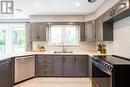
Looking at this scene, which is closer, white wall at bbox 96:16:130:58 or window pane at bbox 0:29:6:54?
white wall at bbox 96:16:130:58

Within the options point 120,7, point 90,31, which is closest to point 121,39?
point 120,7

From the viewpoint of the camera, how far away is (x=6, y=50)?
826 cm

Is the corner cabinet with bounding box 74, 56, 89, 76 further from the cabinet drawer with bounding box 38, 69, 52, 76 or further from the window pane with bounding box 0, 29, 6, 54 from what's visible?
the window pane with bounding box 0, 29, 6, 54

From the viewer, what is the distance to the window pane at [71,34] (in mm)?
7195

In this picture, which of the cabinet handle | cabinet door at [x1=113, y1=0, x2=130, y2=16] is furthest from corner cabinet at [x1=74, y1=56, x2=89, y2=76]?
the cabinet handle

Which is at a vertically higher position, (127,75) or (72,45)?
(72,45)

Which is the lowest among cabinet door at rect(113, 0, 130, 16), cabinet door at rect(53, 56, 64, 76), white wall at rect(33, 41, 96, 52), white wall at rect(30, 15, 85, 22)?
cabinet door at rect(53, 56, 64, 76)

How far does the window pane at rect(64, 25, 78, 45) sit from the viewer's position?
7195 millimetres

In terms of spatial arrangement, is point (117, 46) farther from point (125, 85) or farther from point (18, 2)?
point (18, 2)

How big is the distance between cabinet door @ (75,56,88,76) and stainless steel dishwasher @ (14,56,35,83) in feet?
5.00

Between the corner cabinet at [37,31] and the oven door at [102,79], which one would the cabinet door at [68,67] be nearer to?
the corner cabinet at [37,31]

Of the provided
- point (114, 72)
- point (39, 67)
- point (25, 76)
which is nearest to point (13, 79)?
point (25, 76)

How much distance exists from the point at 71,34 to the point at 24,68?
254 cm

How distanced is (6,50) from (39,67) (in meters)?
2.76
